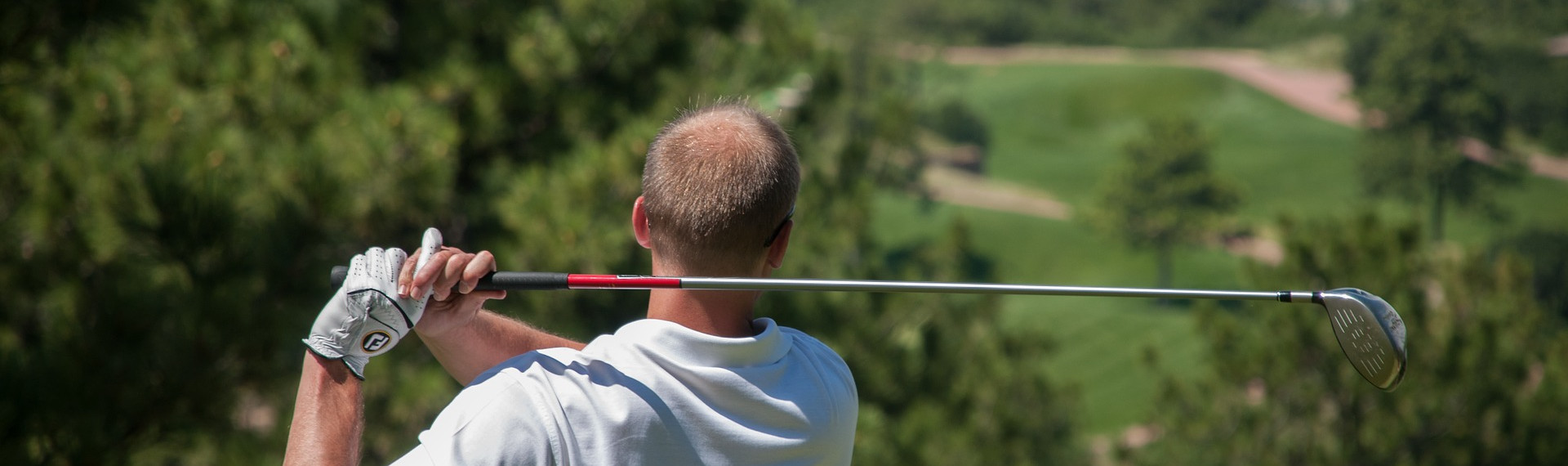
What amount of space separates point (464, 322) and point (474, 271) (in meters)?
0.14

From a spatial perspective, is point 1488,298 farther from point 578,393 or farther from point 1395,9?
point 578,393

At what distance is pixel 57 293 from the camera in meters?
3.15

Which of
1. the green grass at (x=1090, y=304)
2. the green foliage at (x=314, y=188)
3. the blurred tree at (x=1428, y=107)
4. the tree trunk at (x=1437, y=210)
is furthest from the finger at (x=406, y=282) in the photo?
the tree trunk at (x=1437, y=210)

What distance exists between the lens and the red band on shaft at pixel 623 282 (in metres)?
1.41

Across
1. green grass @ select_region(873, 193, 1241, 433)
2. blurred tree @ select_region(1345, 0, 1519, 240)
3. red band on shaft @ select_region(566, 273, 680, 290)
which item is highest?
red band on shaft @ select_region(566, 273, 680, 290)

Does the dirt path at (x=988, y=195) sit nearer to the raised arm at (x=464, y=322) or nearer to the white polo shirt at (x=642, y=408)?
the raised arm at (x=464, y=322)

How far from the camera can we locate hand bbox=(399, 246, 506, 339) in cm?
145

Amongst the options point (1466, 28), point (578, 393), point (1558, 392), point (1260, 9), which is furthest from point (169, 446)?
point (1260, 9)

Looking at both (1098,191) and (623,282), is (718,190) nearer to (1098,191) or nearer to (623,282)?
(623,282)

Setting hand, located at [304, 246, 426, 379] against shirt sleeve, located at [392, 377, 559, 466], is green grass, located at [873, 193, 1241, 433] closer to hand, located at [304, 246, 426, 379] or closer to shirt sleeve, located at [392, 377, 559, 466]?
hand, located at [304, 246, 426, 379]

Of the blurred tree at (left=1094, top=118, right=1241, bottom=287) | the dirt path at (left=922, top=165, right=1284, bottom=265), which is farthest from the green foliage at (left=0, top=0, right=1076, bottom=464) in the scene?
the dirt path at (left=922, top=165, right=1284, bottom=265)

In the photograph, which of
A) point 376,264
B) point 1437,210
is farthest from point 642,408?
point 1437,210

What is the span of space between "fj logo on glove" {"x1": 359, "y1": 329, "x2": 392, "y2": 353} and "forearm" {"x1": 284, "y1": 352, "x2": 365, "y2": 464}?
39 mm

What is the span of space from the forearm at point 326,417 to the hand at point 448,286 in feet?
0.40
